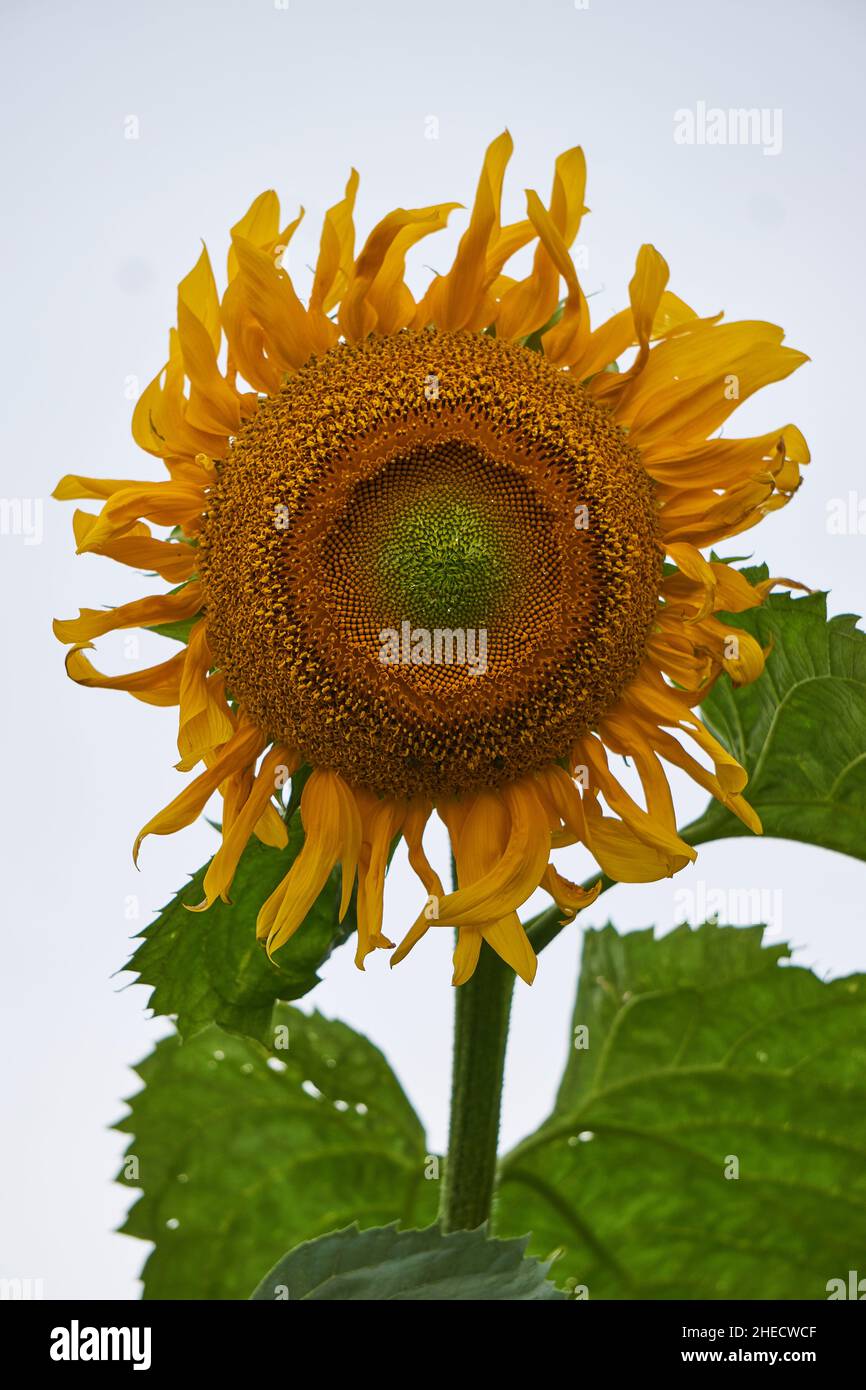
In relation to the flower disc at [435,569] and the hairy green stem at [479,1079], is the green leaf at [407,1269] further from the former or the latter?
the flower disc at [435,569]

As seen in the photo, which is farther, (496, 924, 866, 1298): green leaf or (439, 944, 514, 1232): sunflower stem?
(496, 924, 866, 1298): green leaf

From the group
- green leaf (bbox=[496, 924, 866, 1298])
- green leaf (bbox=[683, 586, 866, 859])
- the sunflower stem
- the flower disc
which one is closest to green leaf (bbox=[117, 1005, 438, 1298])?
green leaf (bbox=[496, 924, 866, 1298])

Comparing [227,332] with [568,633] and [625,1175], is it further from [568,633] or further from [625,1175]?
[625,1175]

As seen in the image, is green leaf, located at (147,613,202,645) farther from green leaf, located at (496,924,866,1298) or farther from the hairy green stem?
green leaf, located at (496,924,866,1298)

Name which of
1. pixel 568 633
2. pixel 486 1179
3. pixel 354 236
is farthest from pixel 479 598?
pixel 486 1179

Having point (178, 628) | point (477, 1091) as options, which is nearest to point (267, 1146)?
point (477, 1091)

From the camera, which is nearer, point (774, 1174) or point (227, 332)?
point (227, 332)
